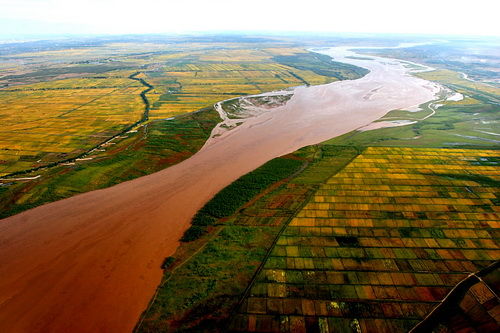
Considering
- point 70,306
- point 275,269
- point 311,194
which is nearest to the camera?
point 70,306

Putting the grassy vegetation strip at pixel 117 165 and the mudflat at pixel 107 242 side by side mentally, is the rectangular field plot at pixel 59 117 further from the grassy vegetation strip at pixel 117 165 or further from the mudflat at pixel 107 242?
the mudflat at pixel 107 242

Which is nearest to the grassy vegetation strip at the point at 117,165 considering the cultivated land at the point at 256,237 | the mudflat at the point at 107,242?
the cultivated land at the point at 256,237

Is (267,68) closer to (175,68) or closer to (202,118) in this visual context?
(175,68)

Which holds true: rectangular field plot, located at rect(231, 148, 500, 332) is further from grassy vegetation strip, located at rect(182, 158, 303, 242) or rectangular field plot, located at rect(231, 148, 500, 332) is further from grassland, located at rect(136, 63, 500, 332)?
grassy vegetation strip, located at rect(182, 158, 303, 242)

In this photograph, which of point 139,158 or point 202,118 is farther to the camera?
point 202,118

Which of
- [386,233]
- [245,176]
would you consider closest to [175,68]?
[245,176]

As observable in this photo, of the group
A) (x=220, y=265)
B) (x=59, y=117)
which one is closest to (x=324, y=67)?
(x=59, y=117)

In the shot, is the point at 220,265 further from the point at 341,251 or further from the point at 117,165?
the point at 117,165
